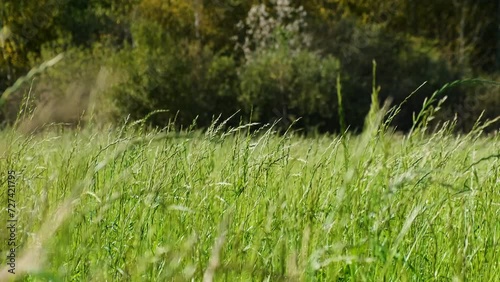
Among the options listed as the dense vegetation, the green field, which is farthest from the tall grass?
the dense vegetation

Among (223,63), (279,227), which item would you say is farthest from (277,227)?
(223,63)

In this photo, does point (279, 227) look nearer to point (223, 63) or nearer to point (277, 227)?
point (277, 227)

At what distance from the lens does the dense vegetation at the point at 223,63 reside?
16625 millimetres

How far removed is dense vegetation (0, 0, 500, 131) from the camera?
16625 mm

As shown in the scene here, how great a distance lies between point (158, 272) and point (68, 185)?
2.62 feet

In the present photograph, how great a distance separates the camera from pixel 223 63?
17438 millimetres

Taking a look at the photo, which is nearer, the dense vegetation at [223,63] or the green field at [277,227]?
the green field at [277,227]

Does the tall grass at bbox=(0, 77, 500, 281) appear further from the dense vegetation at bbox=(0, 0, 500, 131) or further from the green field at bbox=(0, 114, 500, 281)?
the dense vegetation at bbox=(0, 0, 500, 131)

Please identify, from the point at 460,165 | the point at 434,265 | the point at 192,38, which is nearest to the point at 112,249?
the point at 434,265

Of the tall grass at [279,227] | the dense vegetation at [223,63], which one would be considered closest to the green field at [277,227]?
the tall grass at [279,227]

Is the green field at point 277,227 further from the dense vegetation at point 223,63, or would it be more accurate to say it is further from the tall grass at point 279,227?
the dense vegetation at point 223,63

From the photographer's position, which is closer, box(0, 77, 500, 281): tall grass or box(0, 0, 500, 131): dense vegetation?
box(0, 77, 500, 281): tall grass

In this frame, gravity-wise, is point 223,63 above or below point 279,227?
below

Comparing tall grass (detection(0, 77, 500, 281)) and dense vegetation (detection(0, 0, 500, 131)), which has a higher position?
tall grass (detection(0, 77, 500, 281))
